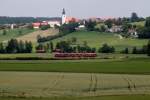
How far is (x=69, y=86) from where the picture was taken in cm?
4703

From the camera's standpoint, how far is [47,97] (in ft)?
131

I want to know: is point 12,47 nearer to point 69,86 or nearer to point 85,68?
point 85,68

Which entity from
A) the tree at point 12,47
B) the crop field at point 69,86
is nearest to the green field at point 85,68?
the crop field at point 69,86

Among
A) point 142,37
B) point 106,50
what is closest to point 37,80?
point 106,50

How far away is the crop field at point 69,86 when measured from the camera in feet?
138

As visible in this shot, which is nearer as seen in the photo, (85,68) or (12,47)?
(85,68)

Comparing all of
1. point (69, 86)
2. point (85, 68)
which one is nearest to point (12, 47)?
point (85, 68)

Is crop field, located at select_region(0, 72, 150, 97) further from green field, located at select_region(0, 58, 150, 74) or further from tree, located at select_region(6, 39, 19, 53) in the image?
tree, located at select_region(6, 39, 19, 53)

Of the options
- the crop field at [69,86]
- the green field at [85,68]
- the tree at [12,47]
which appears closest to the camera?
the crop field at [69,86]

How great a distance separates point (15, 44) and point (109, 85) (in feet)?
322

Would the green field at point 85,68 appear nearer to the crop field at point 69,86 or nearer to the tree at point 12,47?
the crop field at point 69,86

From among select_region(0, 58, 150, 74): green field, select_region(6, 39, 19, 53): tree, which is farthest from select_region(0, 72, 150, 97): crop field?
select_region(6, 39, 19, 53): tree

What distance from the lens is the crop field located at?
42156 millimetres

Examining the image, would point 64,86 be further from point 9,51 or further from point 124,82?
point 9,51
